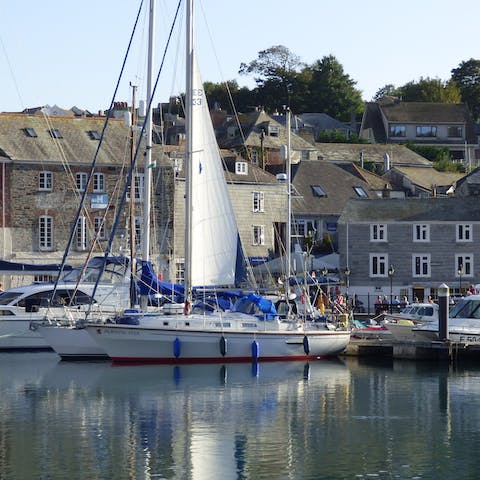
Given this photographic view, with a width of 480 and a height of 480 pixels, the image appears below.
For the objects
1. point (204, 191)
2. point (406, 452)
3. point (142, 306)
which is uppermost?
point (204, 191)

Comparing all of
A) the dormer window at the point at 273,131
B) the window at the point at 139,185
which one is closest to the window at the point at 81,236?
the window at the point at 139,185

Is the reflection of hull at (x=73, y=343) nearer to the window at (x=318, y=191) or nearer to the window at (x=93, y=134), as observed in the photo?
the window at (x=93, y=134)

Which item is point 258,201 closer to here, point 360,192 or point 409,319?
point 360,192

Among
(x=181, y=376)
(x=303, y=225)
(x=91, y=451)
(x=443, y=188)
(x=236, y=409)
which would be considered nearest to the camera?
(x=91, y=451)

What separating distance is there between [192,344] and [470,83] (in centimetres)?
12348

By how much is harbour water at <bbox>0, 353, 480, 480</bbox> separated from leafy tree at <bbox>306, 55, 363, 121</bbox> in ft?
349

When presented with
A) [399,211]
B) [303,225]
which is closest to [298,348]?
[399,211]

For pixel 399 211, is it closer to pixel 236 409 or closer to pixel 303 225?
pixel 303 225

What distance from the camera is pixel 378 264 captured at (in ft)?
241

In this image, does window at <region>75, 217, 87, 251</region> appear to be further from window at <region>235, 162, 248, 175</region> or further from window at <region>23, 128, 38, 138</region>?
window at <region>235, 162, 248, 175</region>

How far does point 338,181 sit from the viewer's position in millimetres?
93375

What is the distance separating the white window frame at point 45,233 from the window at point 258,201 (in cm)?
1537

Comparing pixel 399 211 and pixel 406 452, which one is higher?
pixel 399 211

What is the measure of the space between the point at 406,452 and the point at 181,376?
15876 millimetres
